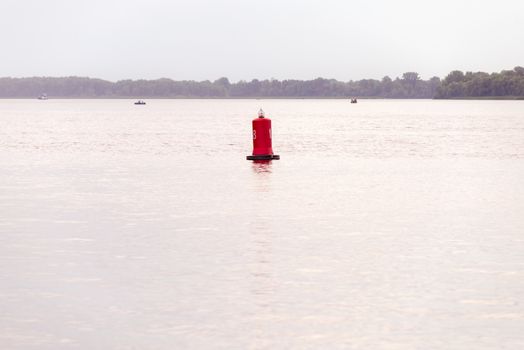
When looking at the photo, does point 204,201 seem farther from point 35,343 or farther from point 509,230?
point 35,343

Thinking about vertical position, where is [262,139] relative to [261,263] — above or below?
below

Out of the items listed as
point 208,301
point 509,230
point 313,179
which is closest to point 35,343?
point 208,301

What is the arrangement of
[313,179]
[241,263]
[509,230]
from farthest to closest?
[313,179]
[509,230]
[241,263]

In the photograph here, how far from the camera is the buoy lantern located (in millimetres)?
35656

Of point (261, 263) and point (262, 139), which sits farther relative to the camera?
point (262, 139)

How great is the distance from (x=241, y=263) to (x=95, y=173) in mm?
19020

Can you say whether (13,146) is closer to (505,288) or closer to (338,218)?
(338,218)

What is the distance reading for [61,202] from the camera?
2200cm

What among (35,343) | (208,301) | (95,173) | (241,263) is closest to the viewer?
(35,343)

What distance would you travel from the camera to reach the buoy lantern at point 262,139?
117ft

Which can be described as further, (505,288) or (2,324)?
(505,288)

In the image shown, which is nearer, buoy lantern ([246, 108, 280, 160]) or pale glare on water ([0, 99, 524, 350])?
pale glare on water ([0, 99, 524, 350])

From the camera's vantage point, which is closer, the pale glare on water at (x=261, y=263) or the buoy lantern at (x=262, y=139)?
the pale glare on water at (x=261, y=263)

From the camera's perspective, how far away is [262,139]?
37094mm
